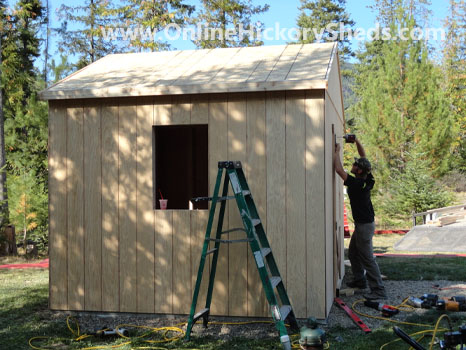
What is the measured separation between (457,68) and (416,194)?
16.0 m

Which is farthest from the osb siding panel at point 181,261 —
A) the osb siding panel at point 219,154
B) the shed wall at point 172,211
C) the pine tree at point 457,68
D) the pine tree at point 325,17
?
the pine tree at point 325,17

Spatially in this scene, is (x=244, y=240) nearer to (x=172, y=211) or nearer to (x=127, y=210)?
(x=172, y=211)

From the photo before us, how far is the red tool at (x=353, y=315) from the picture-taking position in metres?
5.34

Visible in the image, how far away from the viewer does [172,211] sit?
19.4 feet

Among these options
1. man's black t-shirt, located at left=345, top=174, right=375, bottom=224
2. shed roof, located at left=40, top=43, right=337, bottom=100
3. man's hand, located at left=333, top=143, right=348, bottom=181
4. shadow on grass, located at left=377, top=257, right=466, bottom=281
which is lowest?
shadow on grass, located at left=377, top=257, right=466, bottom=281

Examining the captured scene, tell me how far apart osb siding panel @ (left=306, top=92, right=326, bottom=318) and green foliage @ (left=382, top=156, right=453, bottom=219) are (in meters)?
11.4

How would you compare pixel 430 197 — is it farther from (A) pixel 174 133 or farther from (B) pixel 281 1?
(B) pixel 281 1

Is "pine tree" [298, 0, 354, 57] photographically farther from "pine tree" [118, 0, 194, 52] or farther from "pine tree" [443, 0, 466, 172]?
"pine tree" [118, 0, 194, 52]

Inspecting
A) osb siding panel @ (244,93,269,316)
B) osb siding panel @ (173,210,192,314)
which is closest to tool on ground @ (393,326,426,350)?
osb siding panel @ (244,93,269,316)

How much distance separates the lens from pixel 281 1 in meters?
29.2

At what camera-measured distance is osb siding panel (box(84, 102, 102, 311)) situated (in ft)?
20.1

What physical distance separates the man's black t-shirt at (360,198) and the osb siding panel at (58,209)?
3.52 metres

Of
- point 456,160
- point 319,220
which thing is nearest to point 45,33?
point 456,160

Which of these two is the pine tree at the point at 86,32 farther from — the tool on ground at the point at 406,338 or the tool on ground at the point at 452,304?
the tool on ground at the point at 406,338
